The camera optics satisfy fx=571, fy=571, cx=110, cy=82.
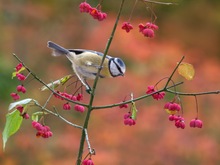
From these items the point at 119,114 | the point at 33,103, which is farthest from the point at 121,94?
the point at 33,103

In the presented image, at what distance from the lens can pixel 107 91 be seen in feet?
16.0

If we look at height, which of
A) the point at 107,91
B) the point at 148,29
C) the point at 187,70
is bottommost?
the point at 187,70

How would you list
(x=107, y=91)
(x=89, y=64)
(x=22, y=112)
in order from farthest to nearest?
(x=107, y=91)
(x=89, y=64)
(x=22, y=112)

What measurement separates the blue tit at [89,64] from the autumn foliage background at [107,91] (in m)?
2.73

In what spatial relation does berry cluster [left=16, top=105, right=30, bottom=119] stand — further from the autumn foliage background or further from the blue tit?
the autumn foliage background

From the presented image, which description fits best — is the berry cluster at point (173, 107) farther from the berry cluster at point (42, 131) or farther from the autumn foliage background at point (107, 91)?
the autumn foliage background at point (107, 91)

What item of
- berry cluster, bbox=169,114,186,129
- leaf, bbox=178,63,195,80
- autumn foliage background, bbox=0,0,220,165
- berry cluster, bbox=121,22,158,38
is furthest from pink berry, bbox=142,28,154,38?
autumn foliage background, bbox=0,0,220,165

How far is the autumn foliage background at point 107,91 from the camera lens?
4398 mm

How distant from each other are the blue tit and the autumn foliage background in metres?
2.73

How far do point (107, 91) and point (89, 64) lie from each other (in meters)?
3.40

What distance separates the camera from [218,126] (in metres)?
4.89

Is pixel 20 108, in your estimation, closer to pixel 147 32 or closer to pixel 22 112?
pixel 22 112

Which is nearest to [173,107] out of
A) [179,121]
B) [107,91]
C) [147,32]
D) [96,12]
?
[179,121]

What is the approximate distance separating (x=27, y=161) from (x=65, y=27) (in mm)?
1591
